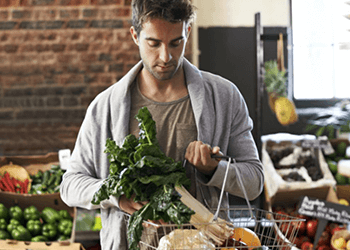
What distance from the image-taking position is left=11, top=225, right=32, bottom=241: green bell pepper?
318 cm

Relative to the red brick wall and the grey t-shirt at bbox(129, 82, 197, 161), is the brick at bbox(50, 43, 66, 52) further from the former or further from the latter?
the grey t-shirt at bbox(129, 82, 197, 161)

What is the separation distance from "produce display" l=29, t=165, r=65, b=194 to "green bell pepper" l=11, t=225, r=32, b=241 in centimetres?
35

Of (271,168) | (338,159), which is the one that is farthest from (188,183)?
(338,159)

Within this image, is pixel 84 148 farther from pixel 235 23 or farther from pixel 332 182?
pixel 235 23

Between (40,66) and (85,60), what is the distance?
430 mm

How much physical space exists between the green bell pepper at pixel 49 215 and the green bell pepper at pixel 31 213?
5 cm

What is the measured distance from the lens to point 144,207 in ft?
4.11

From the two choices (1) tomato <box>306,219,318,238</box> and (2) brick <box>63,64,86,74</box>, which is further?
(2) brick <box>63,64,86,74</box>

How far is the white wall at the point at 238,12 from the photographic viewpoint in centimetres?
443

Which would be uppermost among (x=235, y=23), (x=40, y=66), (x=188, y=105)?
(x=235, y=23)

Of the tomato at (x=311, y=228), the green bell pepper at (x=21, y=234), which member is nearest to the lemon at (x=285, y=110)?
the tomato at (x=311, y=228)

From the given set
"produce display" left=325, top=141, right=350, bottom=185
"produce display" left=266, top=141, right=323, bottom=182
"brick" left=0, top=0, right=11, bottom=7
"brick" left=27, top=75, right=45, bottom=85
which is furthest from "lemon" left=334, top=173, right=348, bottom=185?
"brick" left=0, top=0, right=11, bottom=7

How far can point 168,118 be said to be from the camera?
1.64 m

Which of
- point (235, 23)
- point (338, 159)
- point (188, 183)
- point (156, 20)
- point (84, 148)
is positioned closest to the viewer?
point (188, 183)
